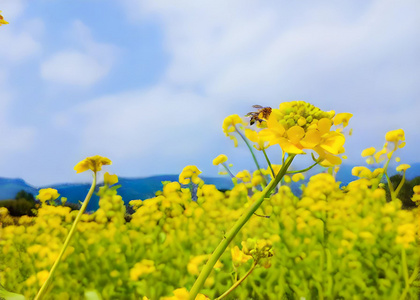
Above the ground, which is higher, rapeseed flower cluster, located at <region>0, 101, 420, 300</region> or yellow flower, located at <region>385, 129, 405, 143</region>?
yellow flower, located at <region>385, 129, 405, 143</region>

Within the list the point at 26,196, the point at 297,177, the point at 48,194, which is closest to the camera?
the point at 48,194

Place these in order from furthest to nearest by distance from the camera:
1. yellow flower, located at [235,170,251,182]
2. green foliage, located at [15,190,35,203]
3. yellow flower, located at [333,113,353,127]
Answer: green foliage, located at [15,190,35,203] → yellow flower, located at [235,170,251,182] → yellow flower, located at [333,113,353,127]

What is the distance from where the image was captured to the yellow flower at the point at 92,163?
0.72 meters

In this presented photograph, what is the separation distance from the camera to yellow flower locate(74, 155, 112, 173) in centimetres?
72

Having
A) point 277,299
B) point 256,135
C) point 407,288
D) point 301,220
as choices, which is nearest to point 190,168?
point 301,220

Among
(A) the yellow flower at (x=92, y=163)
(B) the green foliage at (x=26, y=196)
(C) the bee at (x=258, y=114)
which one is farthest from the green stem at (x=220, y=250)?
(B) the green foliage at (x=26, y=196)

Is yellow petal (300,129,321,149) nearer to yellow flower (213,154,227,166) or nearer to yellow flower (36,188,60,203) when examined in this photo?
yellow flower (213,154,227,166)

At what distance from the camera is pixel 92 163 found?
2.38 ft

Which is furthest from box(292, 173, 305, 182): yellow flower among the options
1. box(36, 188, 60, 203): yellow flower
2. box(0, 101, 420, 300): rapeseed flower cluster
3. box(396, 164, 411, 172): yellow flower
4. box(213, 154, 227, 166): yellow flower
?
box(36, 188, 60, 203): yellow flower

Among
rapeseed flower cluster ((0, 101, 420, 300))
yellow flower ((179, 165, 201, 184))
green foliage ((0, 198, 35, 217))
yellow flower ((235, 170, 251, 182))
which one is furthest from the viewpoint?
green foliage ((0, 198, 35, 217))

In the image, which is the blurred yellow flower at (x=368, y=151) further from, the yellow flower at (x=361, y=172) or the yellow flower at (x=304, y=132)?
the yellow flower at (x=304, y=132)

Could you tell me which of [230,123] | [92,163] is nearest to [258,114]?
[230,123]

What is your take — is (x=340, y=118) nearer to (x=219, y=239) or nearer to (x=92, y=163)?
(x=92, y=163)

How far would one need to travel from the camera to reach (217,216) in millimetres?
1725
